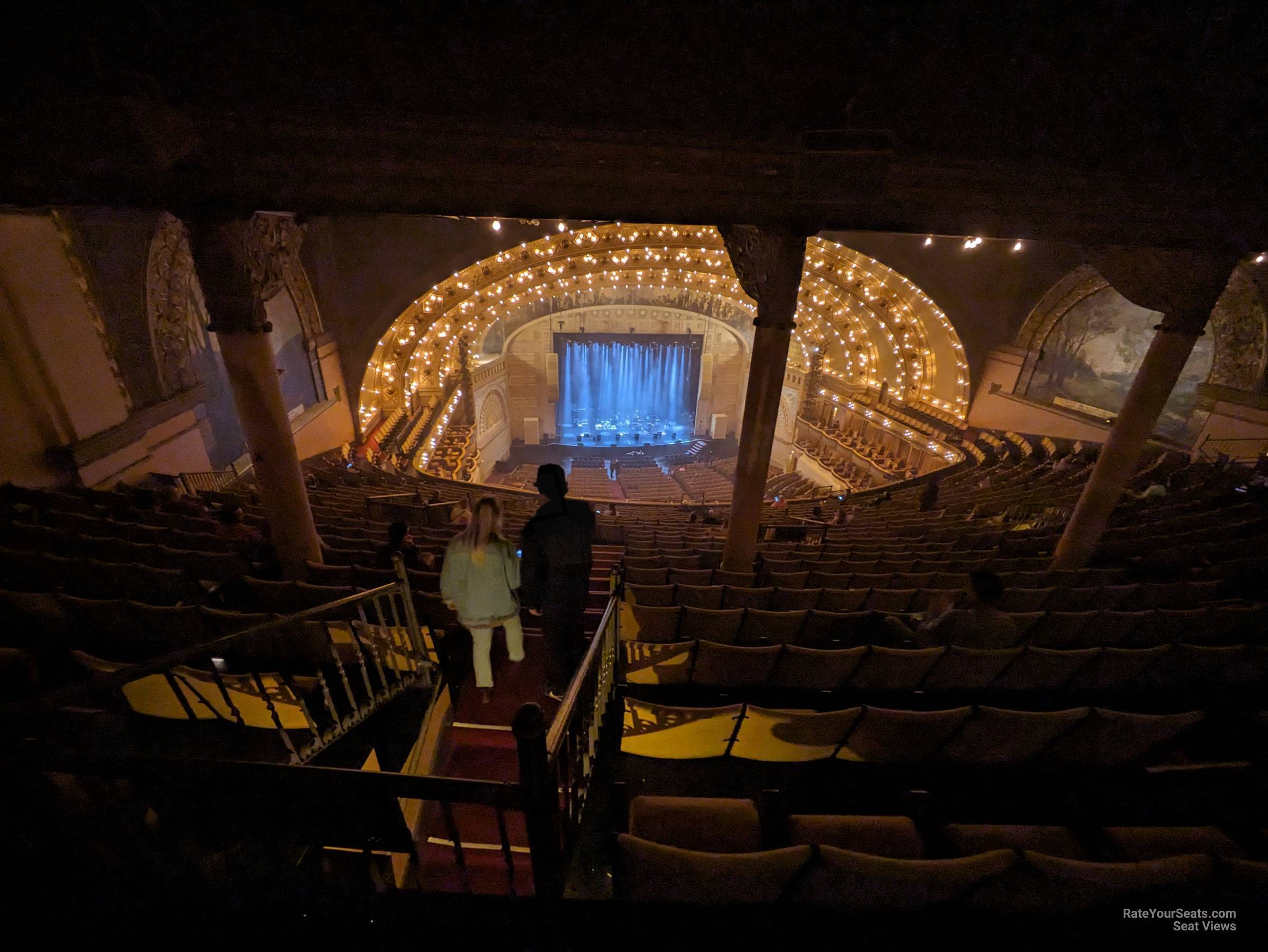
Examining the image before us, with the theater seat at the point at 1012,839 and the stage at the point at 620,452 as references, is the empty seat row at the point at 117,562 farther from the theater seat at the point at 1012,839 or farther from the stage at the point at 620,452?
the stage at the point at 620,452

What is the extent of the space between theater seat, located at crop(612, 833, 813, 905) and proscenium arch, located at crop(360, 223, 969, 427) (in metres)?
17.0

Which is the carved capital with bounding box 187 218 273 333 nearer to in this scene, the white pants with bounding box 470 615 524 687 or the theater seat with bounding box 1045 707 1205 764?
the white pants with bounding box 470 615 524 687

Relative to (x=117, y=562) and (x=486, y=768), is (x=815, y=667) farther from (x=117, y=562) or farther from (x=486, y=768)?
(x=117, y=562)

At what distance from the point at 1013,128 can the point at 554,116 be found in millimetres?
2982

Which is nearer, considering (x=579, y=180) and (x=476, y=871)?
(x=476, y=871)

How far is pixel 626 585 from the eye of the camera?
15.4 feet

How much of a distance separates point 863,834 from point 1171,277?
560 cm

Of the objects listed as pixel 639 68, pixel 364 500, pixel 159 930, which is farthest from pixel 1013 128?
pixel 364 500

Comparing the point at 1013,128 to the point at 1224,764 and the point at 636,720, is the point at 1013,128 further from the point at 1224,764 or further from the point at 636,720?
the point at 636,720

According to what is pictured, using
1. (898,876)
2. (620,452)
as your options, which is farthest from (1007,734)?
(620,452)

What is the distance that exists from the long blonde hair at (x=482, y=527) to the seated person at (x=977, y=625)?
344cm

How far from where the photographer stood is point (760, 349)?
4809 mm

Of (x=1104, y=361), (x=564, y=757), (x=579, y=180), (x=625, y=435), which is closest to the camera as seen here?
(x=564, y=757)

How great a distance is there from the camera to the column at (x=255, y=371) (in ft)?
12.3
